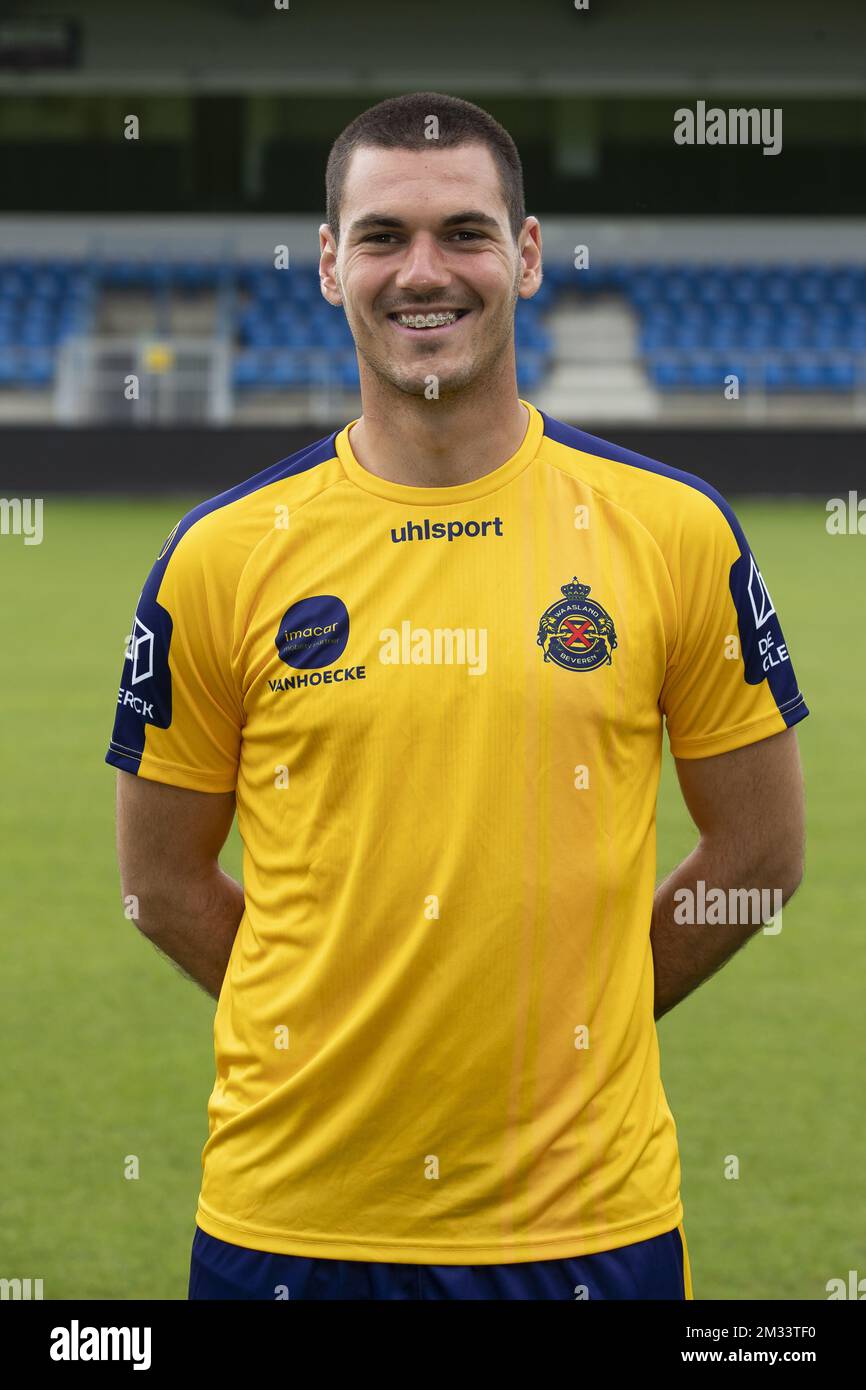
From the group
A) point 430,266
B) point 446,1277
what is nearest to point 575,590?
point 430,266

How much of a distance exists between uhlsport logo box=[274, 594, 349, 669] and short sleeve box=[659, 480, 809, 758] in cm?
41

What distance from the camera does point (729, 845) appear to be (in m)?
2.26

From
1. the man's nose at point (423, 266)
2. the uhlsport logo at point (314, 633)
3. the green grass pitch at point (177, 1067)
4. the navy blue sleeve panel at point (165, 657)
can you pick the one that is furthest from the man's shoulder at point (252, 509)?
the green grass pitch at point (177, 1067)

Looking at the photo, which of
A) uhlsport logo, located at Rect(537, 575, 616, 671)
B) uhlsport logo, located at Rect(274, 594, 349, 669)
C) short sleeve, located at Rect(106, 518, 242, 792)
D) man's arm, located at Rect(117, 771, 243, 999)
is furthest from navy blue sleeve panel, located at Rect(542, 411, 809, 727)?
man's arm, located at Rect(117, 771, 243, 999)

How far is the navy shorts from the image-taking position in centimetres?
190

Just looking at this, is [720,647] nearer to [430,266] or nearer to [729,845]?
[729,845]

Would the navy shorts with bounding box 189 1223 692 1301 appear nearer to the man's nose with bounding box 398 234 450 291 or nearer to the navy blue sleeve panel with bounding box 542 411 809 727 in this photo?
the navy blue sleeve panel with bounding box 542 411 809 727

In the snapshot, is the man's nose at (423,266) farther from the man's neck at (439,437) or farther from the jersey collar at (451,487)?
the jersey collar at (451,487)

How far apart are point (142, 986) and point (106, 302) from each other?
2544 centimetres

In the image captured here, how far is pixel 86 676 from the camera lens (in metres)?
10.8

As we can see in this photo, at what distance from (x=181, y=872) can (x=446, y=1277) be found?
0.67 m

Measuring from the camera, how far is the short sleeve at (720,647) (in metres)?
2.05
